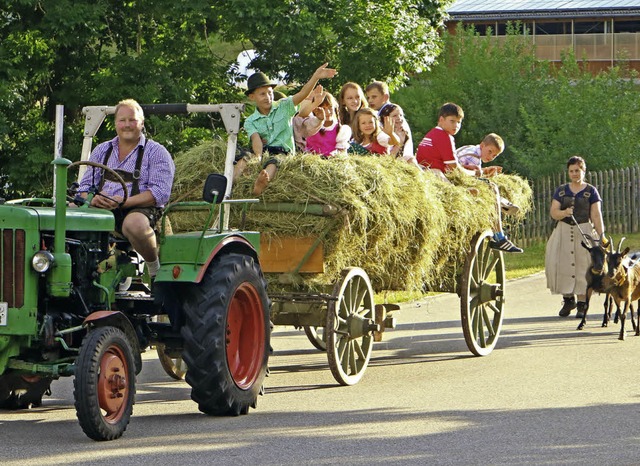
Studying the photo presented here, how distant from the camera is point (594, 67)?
56062mm

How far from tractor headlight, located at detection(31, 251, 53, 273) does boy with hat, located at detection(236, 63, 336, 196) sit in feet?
11.3

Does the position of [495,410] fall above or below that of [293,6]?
below

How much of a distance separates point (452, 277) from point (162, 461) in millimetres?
5856

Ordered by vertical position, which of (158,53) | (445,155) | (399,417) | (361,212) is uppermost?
(158,53)

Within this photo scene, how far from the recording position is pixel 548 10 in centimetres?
5569

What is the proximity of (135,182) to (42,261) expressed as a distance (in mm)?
1245

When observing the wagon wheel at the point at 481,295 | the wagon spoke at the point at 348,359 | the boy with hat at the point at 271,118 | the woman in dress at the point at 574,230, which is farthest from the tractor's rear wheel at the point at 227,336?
the woman in dress at the point at 574,230

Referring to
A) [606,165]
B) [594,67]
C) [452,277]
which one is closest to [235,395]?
[452,277]

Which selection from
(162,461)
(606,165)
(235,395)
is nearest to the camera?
(162,461)

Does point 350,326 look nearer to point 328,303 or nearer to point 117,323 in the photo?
point 328,303

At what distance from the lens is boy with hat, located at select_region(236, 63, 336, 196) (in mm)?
11555

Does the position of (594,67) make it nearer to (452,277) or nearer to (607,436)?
(452,277)

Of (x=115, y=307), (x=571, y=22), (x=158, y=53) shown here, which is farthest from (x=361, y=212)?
(x=571, y=22)

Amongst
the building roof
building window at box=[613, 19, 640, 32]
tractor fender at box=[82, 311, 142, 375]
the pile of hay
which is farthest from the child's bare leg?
building window at box=[613, 19, 640, 32]
